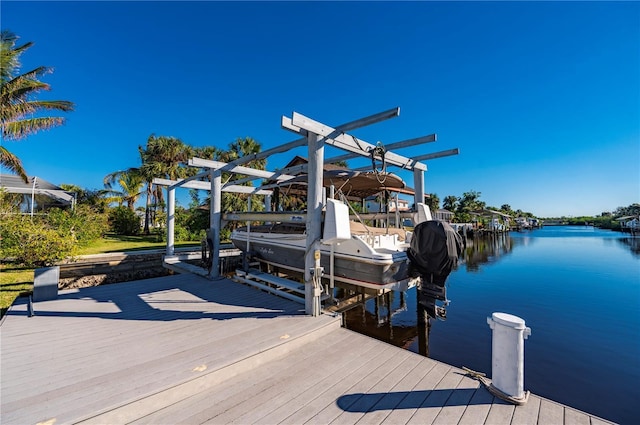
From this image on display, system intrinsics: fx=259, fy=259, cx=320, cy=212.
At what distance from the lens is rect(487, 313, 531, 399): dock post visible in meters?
2.22

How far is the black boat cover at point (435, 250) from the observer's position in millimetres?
3795

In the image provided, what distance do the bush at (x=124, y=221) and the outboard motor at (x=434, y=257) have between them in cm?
2041

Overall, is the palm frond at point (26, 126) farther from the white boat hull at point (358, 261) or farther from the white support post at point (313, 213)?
the white support post at point (313, 213)

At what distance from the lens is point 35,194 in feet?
49.6

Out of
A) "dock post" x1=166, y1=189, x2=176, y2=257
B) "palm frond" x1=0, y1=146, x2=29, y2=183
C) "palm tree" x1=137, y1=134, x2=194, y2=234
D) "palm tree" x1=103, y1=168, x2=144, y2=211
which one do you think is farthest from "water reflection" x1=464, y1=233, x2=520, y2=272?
"palm tree" x1=103, y1=168, x2=144, y2=211

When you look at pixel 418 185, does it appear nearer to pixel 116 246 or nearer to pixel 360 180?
pixel 360 180

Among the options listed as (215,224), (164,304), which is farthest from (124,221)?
(164,304)

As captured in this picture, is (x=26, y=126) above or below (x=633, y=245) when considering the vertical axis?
above

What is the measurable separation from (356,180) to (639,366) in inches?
252

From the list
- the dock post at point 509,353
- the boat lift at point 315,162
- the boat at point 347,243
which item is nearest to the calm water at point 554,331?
the boat at point 347,243

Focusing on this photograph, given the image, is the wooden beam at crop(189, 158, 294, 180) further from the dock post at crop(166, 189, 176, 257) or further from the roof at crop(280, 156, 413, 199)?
the dock post at crop(166, 189, 176, 257)

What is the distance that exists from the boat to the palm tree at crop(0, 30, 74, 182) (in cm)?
1006

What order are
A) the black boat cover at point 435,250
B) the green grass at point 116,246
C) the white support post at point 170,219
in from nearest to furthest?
the black boat cover at point 435,250 < the white support post at point 170,219 < the green grass at point 116,246

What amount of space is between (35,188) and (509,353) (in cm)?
2136
